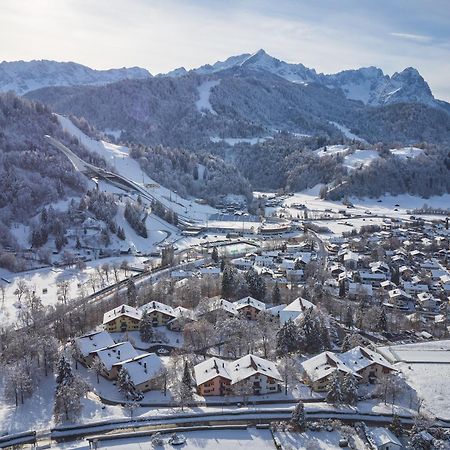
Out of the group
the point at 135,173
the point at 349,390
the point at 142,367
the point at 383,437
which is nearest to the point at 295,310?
the point at 349,390

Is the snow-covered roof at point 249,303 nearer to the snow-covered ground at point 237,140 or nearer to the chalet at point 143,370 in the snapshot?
the chalet at point 143,370

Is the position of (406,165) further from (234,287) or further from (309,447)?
(309,447)

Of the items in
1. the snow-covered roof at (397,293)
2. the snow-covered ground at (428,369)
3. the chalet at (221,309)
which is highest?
the chalet at (221,309)

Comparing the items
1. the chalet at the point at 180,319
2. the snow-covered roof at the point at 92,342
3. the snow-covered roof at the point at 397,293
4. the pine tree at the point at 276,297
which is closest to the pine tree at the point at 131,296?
the chalet at the point at 180,319

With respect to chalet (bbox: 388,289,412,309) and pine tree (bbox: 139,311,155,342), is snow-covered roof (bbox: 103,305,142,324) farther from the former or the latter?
chalet (bbox: 388,289,412,309)

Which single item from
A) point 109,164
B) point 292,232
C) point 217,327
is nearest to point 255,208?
point 292,232

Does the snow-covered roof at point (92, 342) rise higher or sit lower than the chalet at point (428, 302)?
higher
